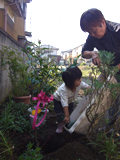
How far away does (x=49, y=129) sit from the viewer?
213cm

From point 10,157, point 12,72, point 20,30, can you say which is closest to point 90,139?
point 10,157

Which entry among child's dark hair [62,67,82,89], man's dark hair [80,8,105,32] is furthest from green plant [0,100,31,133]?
man's dark hair [80,8,105,32]

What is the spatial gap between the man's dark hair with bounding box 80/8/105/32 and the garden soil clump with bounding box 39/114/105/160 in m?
1.33

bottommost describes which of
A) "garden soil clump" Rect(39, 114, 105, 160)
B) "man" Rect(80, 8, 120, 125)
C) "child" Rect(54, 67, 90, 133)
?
"garden soil clump" Rect(39, 114, 105, 160)

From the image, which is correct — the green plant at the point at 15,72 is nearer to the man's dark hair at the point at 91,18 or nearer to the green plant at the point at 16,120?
the green plant at the point at 16,120

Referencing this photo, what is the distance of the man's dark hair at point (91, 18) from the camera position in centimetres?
173

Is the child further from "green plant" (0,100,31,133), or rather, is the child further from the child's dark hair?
"green plant" (0,100,31,133)

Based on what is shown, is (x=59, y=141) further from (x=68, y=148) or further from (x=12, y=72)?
(x=12, y=72)

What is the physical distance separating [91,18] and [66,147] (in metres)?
1.44

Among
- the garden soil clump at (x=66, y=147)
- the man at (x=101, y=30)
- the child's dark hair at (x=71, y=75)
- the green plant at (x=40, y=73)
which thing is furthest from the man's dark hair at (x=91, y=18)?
the garden soil clump at (x=66, y=147)

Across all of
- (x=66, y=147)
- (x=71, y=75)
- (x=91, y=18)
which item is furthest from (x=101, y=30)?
(x=66, y=147)

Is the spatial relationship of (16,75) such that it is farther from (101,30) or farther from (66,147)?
(66,147)

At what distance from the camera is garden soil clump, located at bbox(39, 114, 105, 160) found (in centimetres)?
130

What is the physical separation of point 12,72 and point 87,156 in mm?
2661
